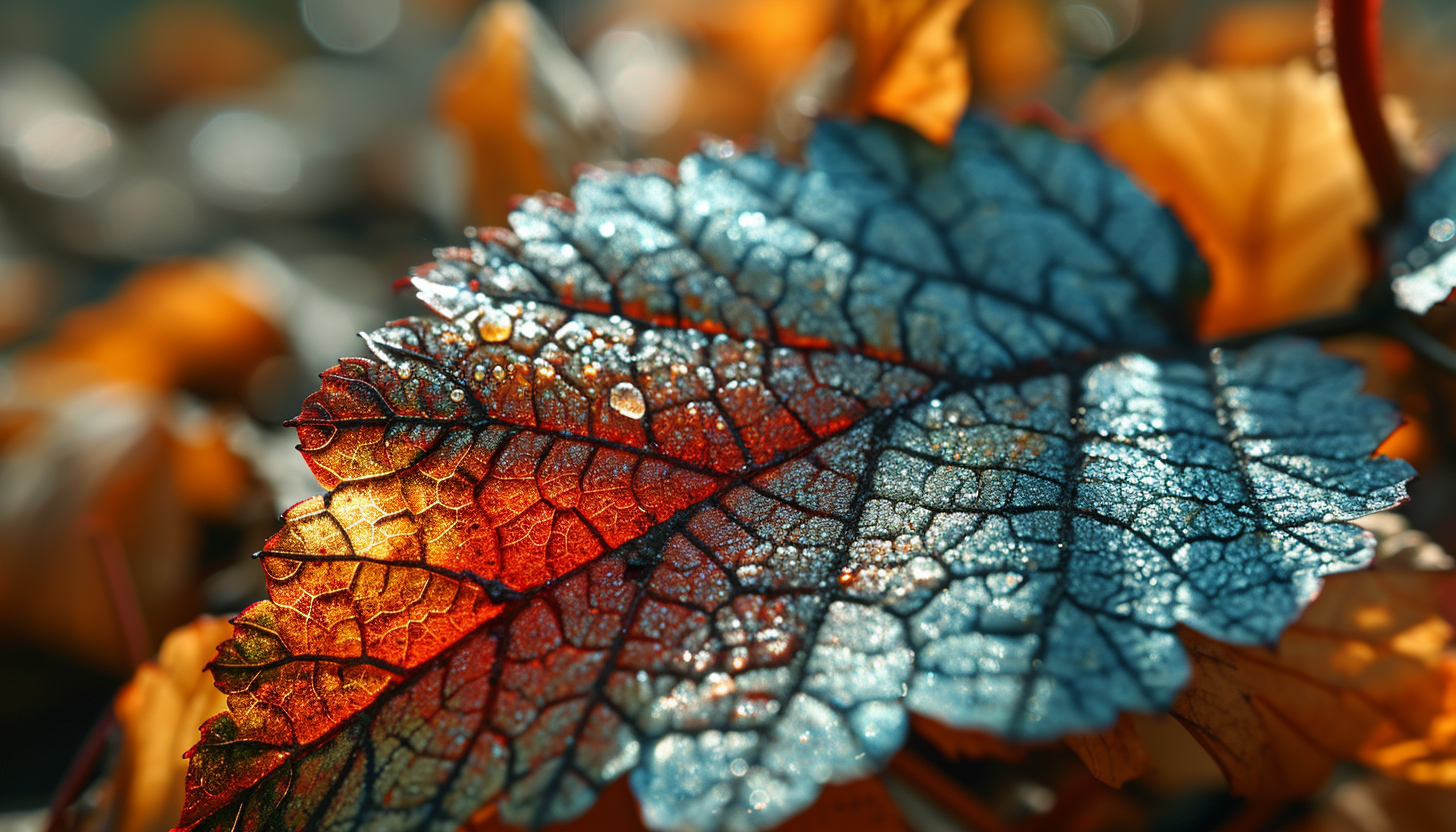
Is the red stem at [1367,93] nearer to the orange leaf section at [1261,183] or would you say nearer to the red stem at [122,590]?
the orange leaf section at [1261,183]

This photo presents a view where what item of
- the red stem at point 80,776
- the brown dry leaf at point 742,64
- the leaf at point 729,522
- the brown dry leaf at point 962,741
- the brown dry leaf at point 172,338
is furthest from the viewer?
the brown dry leaf at point 742,64

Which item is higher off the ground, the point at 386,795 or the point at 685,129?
the point at 685,129

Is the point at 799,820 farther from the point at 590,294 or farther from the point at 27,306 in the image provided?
the point at 27,306

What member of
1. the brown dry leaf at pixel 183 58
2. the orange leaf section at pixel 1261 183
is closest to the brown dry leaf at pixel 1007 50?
the orange leaf section at pixel 1261 183

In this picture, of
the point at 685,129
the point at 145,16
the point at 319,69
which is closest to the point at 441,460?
the point at 685,129

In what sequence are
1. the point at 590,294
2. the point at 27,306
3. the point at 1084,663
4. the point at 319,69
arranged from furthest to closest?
the point at 319,69 < the point at 27,306 < the point at 590,294 < the point at 1084,663

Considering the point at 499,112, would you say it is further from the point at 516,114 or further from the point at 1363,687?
the point at 1363,687
